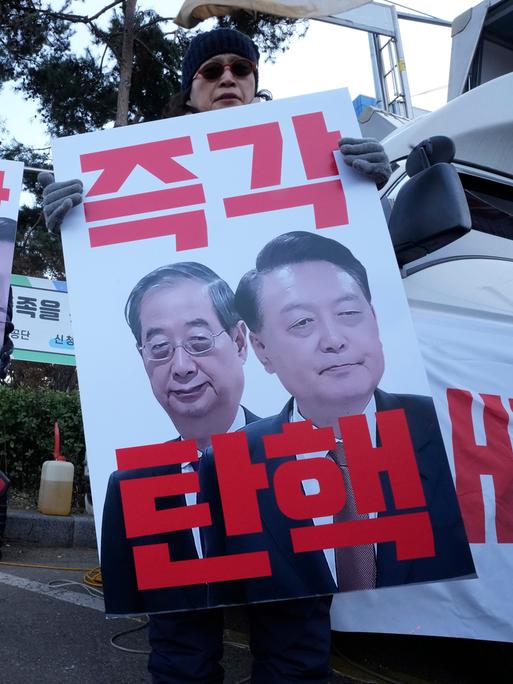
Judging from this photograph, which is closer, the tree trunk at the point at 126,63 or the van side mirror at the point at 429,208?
the van side mirror at the point at 429,208

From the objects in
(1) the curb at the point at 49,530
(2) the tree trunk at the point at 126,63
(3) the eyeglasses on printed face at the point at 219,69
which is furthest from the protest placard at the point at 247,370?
(2) the tree trunk at the point at 126,63

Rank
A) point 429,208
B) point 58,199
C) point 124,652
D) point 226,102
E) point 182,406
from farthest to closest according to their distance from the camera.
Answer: point 124,652 < point 226,102 < point 429,208 < point 58,199 < point 182,406

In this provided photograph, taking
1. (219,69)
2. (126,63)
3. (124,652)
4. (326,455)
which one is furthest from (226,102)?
(126,63)

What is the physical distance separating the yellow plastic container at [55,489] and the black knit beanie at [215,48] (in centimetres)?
330

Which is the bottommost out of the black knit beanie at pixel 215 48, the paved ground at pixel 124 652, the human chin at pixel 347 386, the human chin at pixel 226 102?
the paved ground at pixel 124 652

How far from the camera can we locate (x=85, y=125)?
11875 millimetres

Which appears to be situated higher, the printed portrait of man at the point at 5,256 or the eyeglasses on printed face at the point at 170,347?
Result: the printed portrait of man at the point at 5,256

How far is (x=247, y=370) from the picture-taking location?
157 cm

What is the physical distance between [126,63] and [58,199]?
30.6 ft

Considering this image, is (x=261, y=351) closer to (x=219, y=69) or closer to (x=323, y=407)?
(x=323, y=407)

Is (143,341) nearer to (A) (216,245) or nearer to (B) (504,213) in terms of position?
(A) (216,245)

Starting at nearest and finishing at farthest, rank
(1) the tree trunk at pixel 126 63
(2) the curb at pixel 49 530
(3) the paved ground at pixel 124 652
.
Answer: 1. (3) the paved ground at pixel 124 652
2. (2) the curb at pixel 49 530
3. (1) the tree trunk at pixel 126 63

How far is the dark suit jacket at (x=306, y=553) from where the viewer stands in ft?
4.66

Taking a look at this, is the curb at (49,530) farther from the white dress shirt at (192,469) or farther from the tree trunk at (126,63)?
the tree trunk at (126,63)
